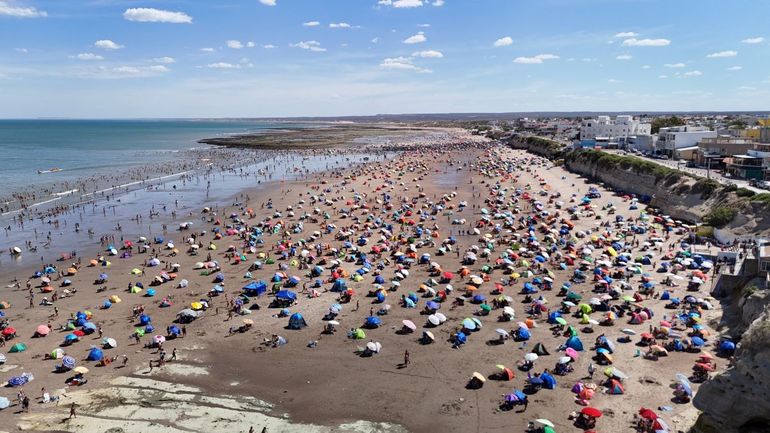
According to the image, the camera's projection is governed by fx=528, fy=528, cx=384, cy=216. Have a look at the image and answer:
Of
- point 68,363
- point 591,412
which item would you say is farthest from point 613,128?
point 68,363

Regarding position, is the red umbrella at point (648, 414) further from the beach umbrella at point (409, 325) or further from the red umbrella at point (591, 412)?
the beach umbrella at point (409, 325)

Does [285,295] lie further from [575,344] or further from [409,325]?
[575,344]

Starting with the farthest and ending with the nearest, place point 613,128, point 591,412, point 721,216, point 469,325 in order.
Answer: point 613,128 → point 721,216 → point 469,325 → point 591,412

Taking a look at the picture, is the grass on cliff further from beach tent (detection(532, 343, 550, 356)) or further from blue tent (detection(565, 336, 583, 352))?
beach tent (detection(532, 343, 550, 356))

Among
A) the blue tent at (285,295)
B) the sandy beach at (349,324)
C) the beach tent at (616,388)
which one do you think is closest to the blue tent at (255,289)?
the sandy beach at (349,324)

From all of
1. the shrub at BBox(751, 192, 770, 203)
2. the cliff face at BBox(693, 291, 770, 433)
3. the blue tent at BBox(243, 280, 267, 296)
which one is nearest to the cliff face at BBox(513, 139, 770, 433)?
the cliff face at BBox(693, 291, 770, 433)

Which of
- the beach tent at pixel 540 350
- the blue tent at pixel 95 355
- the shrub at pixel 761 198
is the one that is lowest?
the beach tent at pixel 540 350
